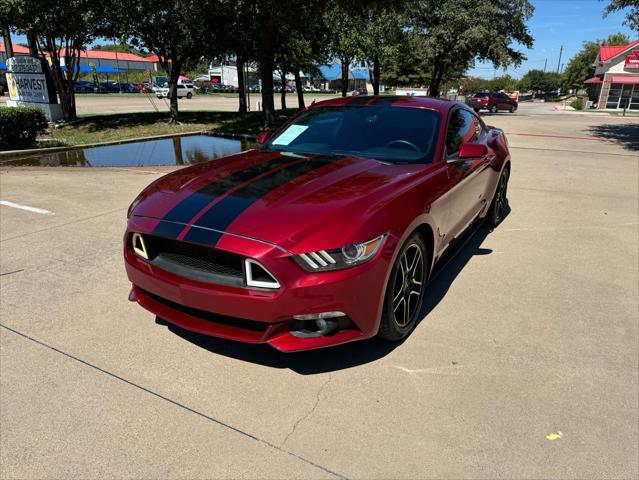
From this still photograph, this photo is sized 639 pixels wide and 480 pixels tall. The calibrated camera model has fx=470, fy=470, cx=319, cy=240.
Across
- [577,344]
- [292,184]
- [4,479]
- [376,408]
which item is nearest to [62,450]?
[4,479]

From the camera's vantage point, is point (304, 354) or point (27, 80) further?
point (27, 80)

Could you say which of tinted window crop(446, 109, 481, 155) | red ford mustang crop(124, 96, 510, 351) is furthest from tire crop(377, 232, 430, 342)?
tinted window crop(446, 109, 481, 155)

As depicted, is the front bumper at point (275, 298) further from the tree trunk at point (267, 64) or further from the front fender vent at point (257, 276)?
the tree trunk at point (267, 64)

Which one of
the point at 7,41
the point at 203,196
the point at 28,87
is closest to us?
the point at 203,196

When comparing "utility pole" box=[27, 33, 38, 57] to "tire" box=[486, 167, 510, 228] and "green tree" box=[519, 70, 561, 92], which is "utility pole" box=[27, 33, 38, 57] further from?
"green tree" box=[519, 70, 561, 92]

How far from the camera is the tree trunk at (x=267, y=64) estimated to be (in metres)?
14.4

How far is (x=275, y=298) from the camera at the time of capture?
96.9 inches

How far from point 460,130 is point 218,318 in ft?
9.51

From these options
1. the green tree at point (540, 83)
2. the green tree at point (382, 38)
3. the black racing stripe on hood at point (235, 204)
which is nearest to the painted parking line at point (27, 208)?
the black racing stripe on hood at point (235, 204)

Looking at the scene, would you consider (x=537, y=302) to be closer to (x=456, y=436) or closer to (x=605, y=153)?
(x=456, y=436)

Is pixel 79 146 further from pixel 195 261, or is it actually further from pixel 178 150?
pixel 195 261

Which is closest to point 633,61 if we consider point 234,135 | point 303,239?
point 234,135

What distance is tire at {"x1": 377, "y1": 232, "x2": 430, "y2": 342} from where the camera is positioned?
9.53ft

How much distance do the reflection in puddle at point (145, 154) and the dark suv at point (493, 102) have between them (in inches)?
1048
